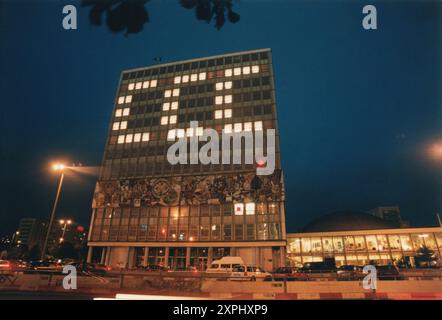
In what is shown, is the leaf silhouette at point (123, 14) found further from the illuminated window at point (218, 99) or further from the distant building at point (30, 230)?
the distant building at point (30, 230)

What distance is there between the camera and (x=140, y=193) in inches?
2014

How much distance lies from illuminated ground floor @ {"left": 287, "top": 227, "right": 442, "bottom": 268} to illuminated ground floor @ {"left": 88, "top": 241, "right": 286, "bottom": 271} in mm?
15610

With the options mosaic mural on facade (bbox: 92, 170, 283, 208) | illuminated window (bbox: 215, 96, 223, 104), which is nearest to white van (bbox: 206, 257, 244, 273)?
mosaic mural on facade (bbox: 92, 170, 283, 208)

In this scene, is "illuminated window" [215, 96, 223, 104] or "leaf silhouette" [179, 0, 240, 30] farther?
"illuminated window" [215, 96, 223, 104]

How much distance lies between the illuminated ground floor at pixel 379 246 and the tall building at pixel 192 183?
17.5 m

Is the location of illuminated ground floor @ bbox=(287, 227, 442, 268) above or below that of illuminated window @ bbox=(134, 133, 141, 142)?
below

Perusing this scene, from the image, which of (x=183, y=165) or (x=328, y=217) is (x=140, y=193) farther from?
(x=328, y=217)

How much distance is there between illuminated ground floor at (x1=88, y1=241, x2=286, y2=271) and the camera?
44469 millimetres

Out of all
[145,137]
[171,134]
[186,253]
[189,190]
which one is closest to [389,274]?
[189,190]

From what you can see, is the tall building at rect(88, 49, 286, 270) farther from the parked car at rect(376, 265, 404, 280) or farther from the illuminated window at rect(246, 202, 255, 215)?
the parked car at rect(376, 265, 404, 280)

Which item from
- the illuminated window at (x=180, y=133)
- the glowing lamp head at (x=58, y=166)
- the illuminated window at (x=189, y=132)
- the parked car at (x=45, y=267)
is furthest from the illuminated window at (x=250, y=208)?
the glowing lamp head at (x=58, y=166)

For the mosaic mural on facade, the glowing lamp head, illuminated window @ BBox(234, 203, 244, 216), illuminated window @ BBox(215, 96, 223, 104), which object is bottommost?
the glowing lamp head
